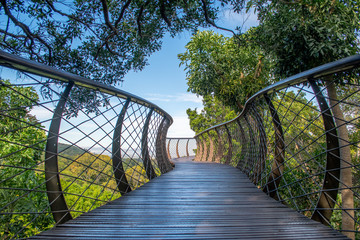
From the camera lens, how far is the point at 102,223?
1.41m

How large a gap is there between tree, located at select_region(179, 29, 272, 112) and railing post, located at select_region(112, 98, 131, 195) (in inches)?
278

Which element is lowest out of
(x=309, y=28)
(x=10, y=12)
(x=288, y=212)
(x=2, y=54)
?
(x=288, y=212)

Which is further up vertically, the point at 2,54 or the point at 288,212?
the point at 2,54

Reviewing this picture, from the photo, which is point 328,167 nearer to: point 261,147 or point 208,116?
point 261,147

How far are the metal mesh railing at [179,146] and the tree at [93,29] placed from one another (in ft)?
14.7

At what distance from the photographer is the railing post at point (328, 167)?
145 cm

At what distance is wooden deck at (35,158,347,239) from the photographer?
4.07 feet

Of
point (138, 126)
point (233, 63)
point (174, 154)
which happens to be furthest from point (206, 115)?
point (138, 126)

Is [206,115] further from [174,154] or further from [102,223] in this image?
[102,223]

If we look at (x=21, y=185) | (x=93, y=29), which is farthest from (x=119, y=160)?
(x=93, y=29)

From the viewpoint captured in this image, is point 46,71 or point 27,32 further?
point 27,32

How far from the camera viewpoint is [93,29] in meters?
6.61

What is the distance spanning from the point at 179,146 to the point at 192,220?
10.3 metres

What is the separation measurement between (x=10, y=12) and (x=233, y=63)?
735 centimetres
